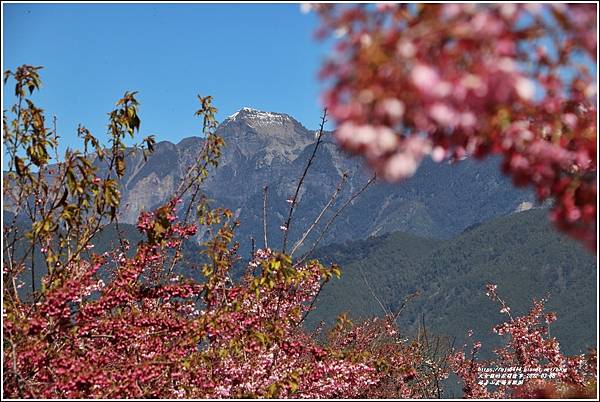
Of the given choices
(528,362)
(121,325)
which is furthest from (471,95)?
(528,362)

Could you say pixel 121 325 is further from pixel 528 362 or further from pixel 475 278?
pixel 475 278

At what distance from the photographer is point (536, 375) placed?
10258 mm

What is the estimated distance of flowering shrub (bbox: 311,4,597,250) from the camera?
2.05m

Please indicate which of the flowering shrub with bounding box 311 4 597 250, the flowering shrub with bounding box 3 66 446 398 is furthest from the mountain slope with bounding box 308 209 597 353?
the flowering shrub with bounding box 311 4 597 250

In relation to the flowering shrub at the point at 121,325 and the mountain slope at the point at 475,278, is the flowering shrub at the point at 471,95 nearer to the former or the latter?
the flowering shrub at the point at 121,325

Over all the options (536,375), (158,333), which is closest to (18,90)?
(158,333)

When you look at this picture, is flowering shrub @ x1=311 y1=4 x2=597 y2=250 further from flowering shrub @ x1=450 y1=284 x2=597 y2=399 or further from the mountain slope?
the mountain slope

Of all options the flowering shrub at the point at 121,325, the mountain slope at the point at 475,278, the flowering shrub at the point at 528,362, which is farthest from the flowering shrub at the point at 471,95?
the mountain slope at the point at 475,278

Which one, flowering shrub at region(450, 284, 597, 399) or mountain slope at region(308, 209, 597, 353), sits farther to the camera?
mountain slope at region(308, 209, 597, 353)

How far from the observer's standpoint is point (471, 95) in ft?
6.78

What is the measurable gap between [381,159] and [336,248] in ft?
629

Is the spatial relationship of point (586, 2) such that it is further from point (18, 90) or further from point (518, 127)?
point (18, 90)

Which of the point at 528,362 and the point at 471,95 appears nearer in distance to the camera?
the point at 471,95

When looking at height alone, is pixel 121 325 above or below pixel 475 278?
below
